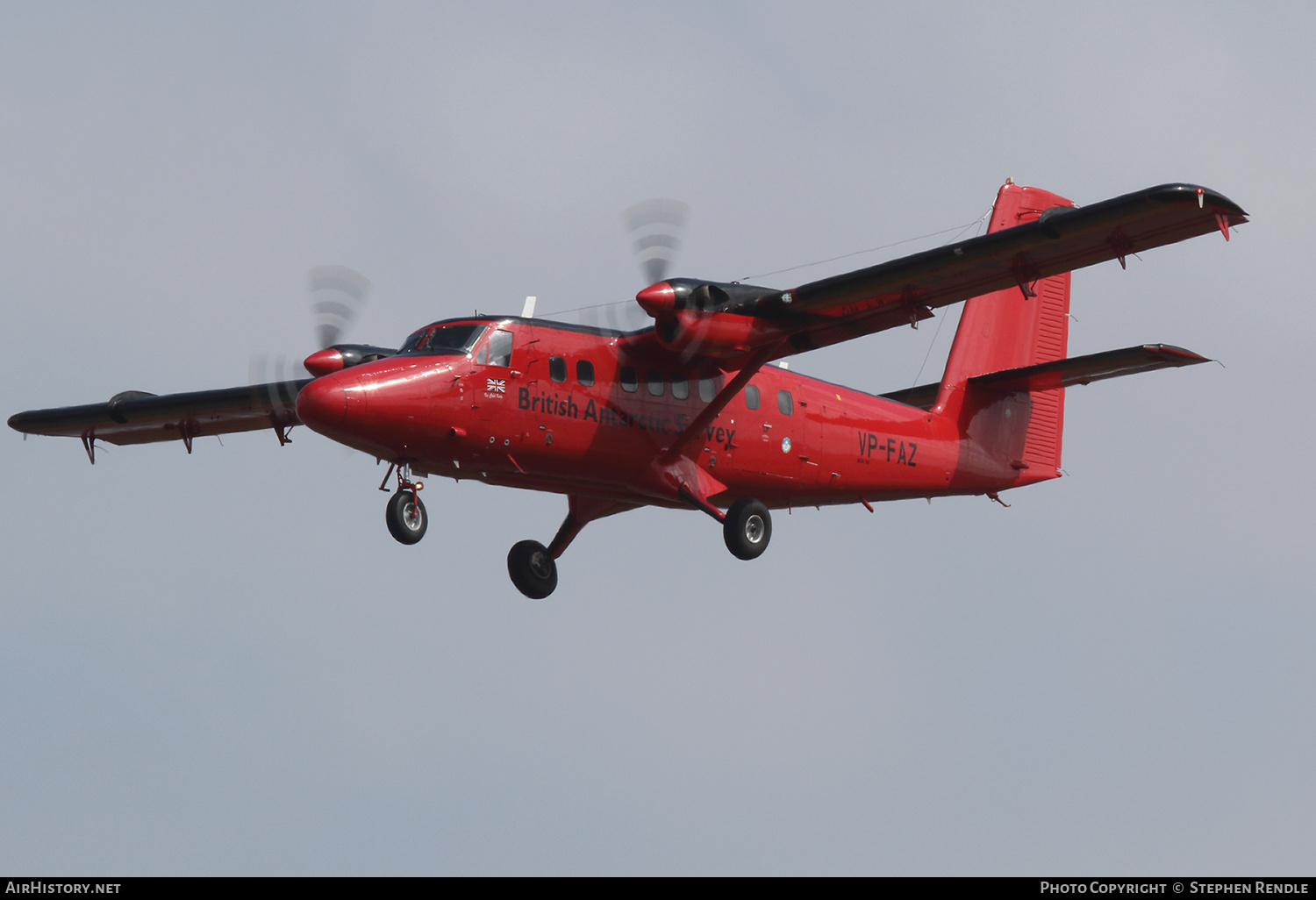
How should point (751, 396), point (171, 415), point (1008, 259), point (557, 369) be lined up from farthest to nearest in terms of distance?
point (171, 415)
point (751, 396)
point (557, 369)
point (1008, 259)

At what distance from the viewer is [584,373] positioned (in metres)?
21.5

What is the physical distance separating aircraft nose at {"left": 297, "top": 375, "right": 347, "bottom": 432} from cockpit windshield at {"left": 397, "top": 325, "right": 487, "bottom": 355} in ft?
5.04

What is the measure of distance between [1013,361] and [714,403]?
694cm

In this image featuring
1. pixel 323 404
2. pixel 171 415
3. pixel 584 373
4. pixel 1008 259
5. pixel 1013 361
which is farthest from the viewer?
pixel 1013 361

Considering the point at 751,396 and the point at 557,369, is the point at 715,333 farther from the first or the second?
the point at 557,369

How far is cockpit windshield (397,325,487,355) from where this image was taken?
20.7 m

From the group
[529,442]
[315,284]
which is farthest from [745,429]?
[315,284]

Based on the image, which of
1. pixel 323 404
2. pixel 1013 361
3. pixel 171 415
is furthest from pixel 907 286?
pixel 171 415

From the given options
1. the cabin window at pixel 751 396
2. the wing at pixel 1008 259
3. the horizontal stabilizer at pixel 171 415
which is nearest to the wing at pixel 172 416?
the horizontal stabilizer at pixel 171 415

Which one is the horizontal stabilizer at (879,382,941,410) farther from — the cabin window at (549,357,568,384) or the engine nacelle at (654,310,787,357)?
the cabin window at (549,357,568,384)

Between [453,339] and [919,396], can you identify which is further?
[919,396]

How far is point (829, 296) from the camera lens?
851 inches

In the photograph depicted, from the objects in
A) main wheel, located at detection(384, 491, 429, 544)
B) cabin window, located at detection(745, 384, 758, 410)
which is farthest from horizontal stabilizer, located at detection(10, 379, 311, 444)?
cabin window, located at detection(745, 384, 758, 410)

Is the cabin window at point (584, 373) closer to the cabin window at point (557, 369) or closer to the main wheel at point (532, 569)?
the cabin window at point (557, 369)
